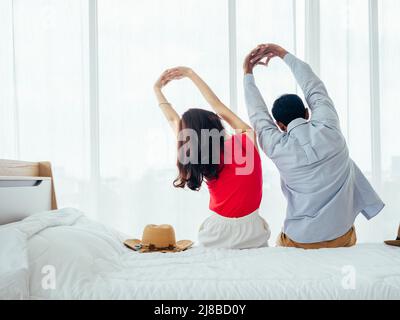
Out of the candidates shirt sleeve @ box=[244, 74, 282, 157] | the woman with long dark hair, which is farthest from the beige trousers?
shirt sleeve @ box=[244, 74, 282, 157]

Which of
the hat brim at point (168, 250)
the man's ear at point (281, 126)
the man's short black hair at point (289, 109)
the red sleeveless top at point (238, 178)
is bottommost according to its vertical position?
the hat brim at point (168, 250)

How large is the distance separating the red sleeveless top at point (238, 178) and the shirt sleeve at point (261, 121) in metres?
0.07

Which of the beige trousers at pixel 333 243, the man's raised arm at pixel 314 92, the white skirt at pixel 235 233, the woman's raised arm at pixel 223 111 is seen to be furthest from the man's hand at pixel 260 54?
the beige trousers at pixel 333 243

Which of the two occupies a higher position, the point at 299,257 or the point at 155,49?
the point at 155,49

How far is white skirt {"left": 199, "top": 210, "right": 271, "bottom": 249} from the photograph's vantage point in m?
1.47

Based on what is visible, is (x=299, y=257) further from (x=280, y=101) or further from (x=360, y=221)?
(x=360, y=221)

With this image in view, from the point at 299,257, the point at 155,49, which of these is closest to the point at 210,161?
the point at 299,257

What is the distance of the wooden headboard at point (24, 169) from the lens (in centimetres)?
157

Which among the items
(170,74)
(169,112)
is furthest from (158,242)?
(170,74)

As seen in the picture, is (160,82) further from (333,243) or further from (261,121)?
(333,243)

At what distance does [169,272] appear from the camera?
1142 millimetres

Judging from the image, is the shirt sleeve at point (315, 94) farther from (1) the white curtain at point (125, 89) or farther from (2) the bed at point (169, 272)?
(1) the white curtain at point (125, 89)
